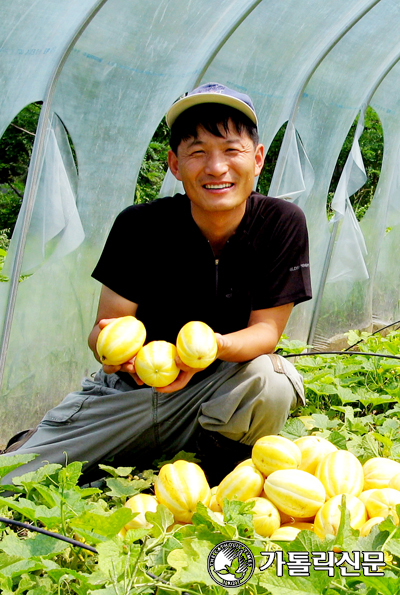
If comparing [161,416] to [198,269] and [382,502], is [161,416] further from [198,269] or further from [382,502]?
[382,502]

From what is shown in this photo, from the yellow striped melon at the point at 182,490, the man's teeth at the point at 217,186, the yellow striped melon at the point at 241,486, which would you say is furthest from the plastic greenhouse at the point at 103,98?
the yellow striped melon at the point at 241,486

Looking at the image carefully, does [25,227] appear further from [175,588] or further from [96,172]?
[175,588]

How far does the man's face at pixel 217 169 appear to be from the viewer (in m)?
2.83

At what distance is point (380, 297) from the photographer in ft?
25.1

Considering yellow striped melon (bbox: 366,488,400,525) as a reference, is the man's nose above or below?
above

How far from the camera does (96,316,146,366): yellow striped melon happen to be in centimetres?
261

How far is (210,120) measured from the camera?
286 cm

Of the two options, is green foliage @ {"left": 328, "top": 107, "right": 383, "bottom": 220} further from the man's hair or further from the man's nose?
the man's nose

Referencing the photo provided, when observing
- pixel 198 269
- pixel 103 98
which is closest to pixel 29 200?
pixel 103 98

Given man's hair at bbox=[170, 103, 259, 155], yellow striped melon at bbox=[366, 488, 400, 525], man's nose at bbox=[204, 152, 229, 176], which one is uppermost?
man's hair at bbox=[170, 103, 259, 155]

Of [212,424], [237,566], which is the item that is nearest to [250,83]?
[212,424]

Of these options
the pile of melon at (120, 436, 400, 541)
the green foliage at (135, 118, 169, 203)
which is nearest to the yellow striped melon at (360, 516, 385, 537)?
the pile of melon at (120, 436, 400, 541)
